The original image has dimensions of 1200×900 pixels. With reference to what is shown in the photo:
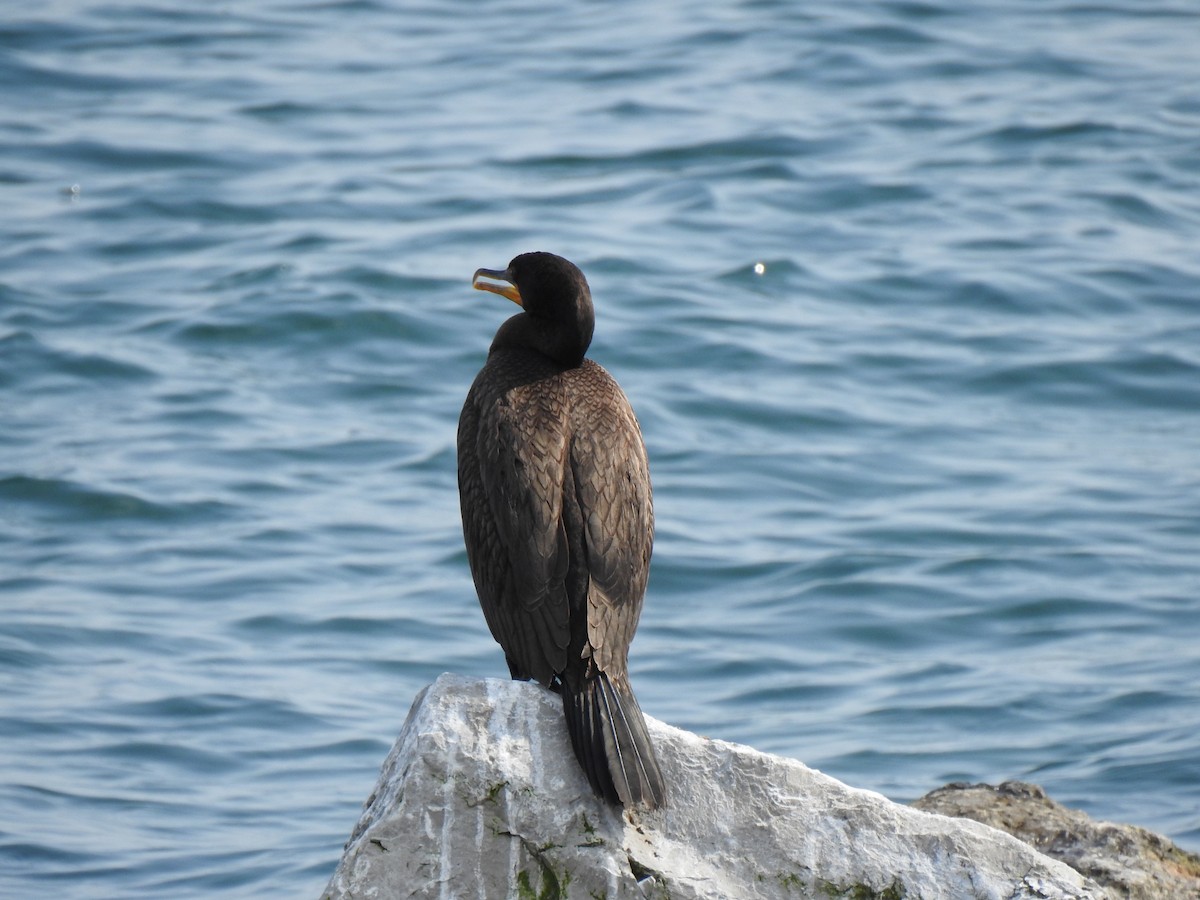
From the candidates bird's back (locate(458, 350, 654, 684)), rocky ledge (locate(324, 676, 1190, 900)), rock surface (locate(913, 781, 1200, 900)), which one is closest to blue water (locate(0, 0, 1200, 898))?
rock surface (locate(913, 781, 1200, 900))

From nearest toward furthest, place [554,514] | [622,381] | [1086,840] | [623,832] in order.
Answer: [623,832]
[554,514]
[1086,840]
[622,381]

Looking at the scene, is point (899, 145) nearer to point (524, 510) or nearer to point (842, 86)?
point (842, 86)

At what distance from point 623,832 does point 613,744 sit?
8.4 inches

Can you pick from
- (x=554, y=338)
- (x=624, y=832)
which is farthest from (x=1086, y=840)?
(x=554, y=338)

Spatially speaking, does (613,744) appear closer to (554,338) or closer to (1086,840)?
(554,338)

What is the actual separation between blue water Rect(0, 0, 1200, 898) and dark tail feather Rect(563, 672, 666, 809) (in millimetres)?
3327

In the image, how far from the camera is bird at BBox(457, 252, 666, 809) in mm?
4434

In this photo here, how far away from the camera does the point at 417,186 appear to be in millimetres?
15602

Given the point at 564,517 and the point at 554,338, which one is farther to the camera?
the point at 554,338

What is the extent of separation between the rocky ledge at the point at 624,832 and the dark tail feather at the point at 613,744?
6 centimetres

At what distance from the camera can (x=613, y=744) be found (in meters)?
4.34

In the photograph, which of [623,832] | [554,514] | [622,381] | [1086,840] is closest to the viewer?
[623,832]

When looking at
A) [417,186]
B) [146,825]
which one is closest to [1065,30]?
[417,186]

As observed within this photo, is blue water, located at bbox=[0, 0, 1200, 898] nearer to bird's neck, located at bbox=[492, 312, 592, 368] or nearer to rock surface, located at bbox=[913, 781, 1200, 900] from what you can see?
rock surface, located at bbox=[913, 781, 1200, 900]
